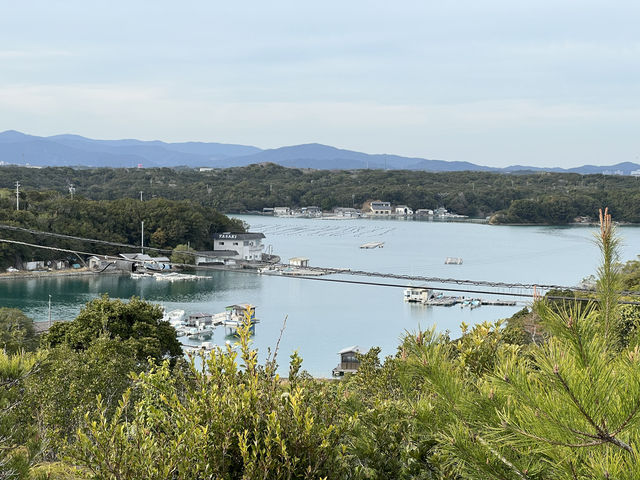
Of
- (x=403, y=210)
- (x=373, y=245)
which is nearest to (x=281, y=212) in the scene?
(x=403, y=210)

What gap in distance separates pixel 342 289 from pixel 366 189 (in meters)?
28.8

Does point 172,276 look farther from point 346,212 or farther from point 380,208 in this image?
point 380,208

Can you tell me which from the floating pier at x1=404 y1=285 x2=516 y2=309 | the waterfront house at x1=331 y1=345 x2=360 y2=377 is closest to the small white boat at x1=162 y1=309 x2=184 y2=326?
the waterfront house at x1=331 y1=345 x2=360 y2=377

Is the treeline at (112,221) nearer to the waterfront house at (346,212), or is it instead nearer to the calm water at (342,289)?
the calm water at (342,289)

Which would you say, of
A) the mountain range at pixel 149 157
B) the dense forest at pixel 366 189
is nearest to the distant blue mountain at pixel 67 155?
the mountain range at pixel 149 157

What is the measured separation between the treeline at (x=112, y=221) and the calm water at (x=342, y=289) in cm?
234

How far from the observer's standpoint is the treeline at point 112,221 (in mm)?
21767

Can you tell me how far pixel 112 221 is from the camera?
80.6 feet

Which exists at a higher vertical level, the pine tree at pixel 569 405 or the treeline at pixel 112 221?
the pine tree at pixel 569 405

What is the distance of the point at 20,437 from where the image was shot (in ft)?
9.62

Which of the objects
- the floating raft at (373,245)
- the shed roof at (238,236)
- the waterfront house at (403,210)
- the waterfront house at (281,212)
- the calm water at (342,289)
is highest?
the waterfront house at (403,210)

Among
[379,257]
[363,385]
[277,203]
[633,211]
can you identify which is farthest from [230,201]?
[363,385]

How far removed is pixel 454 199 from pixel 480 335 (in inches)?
1768

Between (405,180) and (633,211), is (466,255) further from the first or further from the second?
(405,180)
